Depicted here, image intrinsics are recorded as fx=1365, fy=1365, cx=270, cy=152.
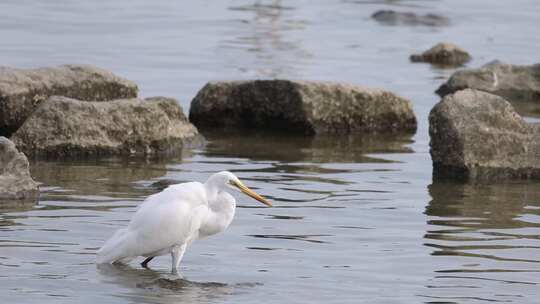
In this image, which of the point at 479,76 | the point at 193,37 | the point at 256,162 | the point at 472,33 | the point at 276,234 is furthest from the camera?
the point at 472,33

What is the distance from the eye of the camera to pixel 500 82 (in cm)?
2075

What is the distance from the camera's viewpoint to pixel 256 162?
14.8 m

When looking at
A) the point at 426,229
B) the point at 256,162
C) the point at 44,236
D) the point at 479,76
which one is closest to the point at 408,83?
the point at 479,76

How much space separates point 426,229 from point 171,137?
4299mm

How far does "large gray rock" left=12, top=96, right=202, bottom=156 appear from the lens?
46.2 feet

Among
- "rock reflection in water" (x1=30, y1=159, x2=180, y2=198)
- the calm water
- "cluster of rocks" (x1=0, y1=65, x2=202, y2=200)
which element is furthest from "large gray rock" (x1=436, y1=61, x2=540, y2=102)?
"rock reflection in water" (x1=30, y1=159, x2=180, y2=198)

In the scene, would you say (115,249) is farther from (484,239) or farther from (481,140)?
(481,140)

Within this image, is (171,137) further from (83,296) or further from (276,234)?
(83,296)

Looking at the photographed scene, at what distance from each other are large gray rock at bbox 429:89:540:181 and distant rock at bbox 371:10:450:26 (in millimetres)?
16916

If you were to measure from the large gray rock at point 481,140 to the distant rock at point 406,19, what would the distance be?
16916mm

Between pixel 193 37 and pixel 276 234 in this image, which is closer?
pixel 276 234

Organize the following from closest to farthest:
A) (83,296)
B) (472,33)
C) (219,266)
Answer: (83,296) < (219,266) < (472,33)

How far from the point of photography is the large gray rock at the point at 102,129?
1409 cm

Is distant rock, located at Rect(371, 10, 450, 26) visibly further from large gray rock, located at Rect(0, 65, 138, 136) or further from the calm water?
large gray rock, located at Rect(0, 65, 138, 136)
